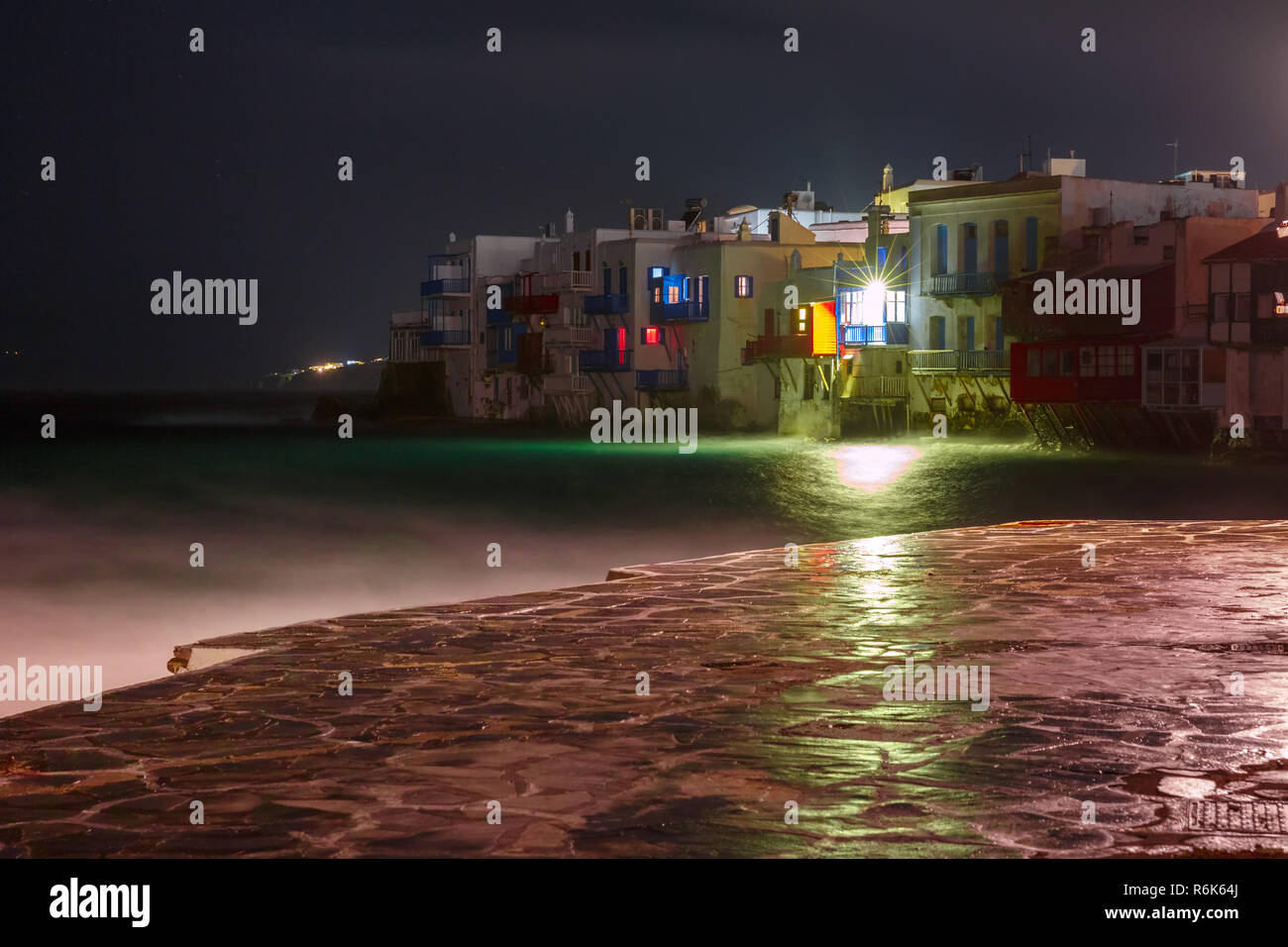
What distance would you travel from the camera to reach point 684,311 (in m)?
71.5

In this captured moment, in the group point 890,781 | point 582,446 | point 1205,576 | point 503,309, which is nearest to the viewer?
point 890,781

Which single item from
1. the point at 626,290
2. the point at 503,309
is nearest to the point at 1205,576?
the point at 626,290

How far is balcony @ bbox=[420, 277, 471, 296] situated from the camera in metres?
88.6

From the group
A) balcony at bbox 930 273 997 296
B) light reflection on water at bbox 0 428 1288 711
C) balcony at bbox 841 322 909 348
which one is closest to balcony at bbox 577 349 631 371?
light reflection on water at bbox 0 428 1288 711

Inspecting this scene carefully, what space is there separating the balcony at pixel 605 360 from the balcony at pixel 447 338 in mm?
14251

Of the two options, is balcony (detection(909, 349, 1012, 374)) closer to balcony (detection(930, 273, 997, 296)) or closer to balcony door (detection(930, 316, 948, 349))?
balcony door (detection(930, 316, 948, 349))

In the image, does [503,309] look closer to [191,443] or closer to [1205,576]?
[191,443]

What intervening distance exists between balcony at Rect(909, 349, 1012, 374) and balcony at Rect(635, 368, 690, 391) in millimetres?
14243

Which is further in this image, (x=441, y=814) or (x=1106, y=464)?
(x=1106, y=464)

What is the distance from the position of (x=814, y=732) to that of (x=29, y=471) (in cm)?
5959

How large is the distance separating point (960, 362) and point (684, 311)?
643 inches

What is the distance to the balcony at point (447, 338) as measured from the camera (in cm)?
9088

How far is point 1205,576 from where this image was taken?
486 inches

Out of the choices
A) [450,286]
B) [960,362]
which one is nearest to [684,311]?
[960,362]
